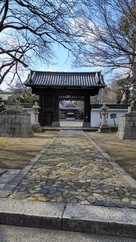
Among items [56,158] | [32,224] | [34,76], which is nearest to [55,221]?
[32,224]

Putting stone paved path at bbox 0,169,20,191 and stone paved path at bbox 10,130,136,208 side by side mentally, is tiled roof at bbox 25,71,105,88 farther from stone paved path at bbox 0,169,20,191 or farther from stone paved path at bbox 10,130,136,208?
stone paved path at bbox 0,169,20,191

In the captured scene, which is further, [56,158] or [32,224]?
[56,158]

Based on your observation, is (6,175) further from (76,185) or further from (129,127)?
(129,127)

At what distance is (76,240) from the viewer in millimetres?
2246

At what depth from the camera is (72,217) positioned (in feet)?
8.05

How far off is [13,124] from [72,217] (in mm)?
10075

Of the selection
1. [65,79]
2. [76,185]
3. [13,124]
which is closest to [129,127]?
[13,124]

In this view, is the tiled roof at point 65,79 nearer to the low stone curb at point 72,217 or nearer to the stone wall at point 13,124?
the stone wall at point 13,124

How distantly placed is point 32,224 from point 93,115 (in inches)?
703

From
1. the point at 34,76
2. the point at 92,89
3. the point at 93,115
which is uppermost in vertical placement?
the point at 34,76

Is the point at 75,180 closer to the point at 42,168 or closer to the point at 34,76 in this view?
the point at 42,168

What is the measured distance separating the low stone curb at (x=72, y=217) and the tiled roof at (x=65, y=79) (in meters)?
17.2

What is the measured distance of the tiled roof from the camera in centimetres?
1953

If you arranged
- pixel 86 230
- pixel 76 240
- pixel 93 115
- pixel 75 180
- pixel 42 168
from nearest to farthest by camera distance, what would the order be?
1. pixel 76 240
2. pixel 86 230
3. pixel 75 180
4. pixel 42 168
5. pixel 93 115
